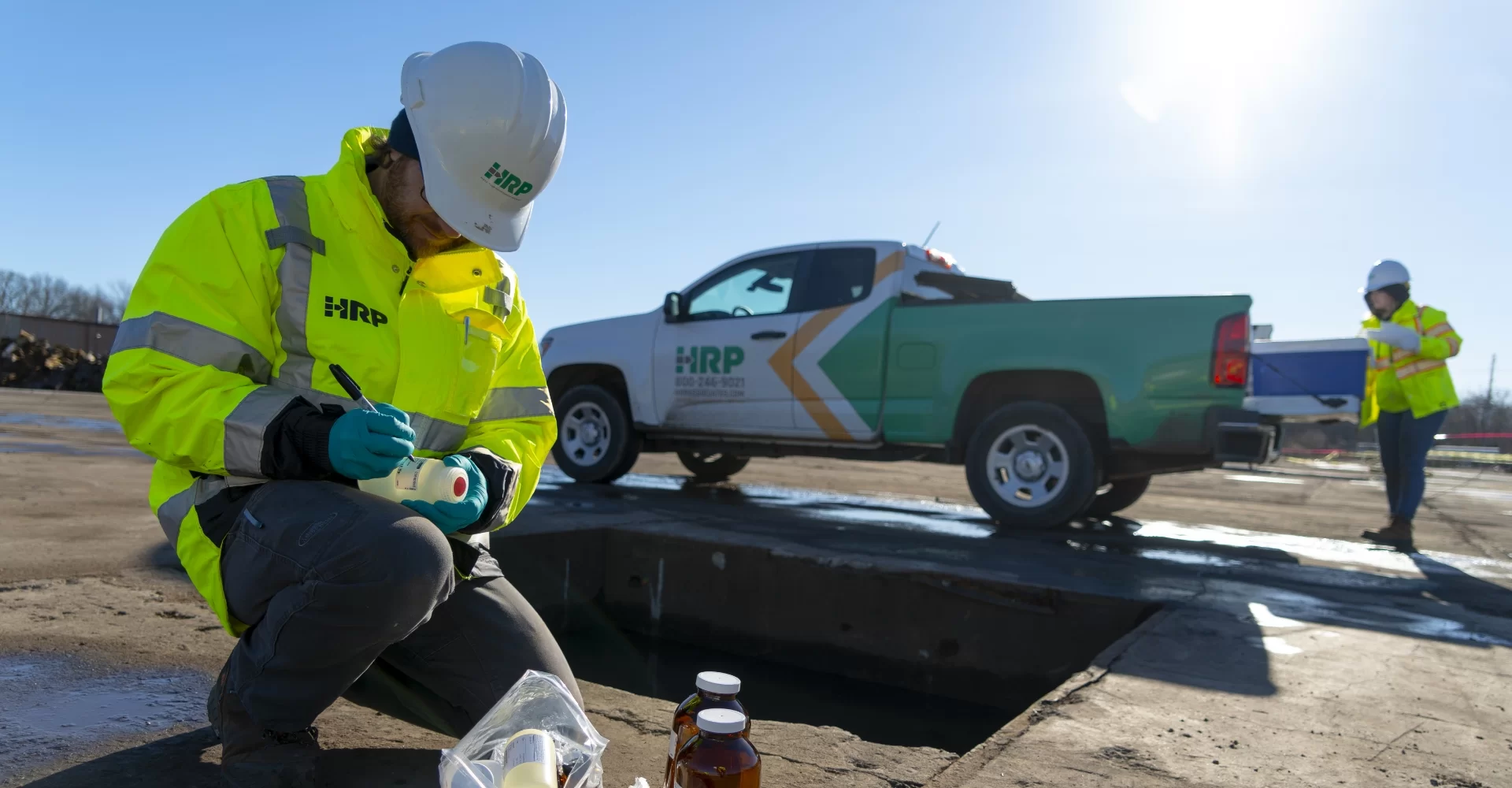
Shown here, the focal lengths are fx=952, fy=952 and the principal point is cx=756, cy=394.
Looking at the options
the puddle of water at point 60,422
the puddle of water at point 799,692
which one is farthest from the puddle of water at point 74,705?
the puddle of water at point 60,422

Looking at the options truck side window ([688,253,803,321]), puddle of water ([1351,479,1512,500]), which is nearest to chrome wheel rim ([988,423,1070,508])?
truck side window ([688,253,803,321])

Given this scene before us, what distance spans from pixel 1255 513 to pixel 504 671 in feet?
24.9

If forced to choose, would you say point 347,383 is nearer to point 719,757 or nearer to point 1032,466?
point 719,757

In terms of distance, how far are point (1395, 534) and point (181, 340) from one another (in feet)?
23.2

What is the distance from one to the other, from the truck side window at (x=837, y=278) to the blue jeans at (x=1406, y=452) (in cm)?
353

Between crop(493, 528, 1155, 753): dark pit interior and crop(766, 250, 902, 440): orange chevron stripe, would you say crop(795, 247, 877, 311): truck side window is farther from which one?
crop(493, 528, 1155, 753): dark pit interior

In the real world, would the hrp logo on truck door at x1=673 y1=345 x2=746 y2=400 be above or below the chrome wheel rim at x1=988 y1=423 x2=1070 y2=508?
Answer: above

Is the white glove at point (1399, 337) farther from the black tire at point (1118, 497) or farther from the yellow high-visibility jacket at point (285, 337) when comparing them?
the yellow high-visibility jacket at point (285, 337)

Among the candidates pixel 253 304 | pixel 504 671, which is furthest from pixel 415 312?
pixel 504 671

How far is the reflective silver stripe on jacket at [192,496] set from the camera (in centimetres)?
189

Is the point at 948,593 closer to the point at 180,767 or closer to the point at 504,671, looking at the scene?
the point at 504,671

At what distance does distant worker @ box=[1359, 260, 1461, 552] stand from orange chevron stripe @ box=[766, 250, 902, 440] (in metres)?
3.20

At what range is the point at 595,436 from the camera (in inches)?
305

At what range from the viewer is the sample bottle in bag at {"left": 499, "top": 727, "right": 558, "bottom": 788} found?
1477mm
